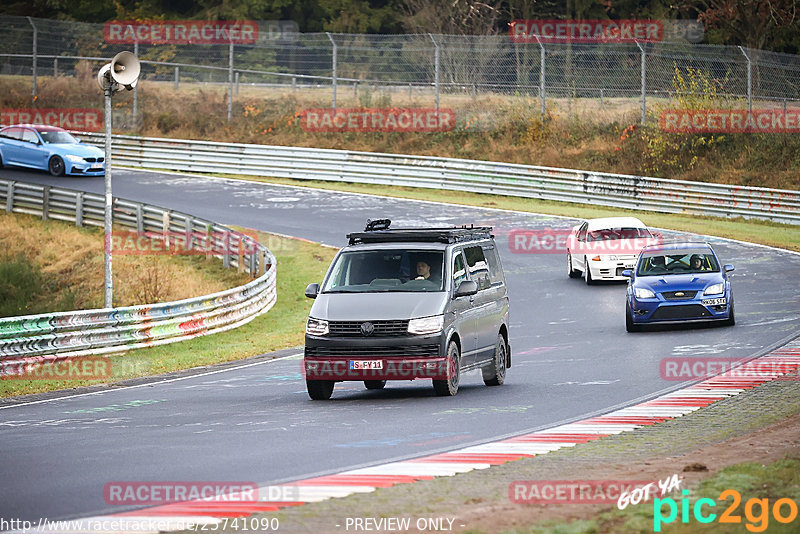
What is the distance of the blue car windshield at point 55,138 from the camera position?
4397 cm

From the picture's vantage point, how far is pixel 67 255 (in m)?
35.6

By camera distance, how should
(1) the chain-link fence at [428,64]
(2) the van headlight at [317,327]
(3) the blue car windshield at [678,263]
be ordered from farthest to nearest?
(1) the chain-link fence at [428,64], (3) the blue car windshield at [678,263], (2) the van headlight at [317,327]

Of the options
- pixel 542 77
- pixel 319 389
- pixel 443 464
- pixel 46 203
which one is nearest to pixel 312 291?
pixel 319 389

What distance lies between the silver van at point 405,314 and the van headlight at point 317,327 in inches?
0.5

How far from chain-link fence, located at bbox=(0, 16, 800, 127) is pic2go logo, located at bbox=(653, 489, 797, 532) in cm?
3544

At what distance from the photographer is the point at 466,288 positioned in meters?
15.3

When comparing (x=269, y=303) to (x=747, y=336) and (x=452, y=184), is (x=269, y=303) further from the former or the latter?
(x=452, y=184)

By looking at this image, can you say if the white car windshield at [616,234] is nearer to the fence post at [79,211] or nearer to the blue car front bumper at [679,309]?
the blue car front bumper at [679,309]

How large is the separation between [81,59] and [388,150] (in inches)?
600

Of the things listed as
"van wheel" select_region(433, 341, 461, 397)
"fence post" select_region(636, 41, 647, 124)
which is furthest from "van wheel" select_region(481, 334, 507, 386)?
"fence post" select_region(636, 41, 647, 124)

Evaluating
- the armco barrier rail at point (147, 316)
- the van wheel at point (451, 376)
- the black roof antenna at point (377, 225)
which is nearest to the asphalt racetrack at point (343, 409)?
the van wheel at point (451, 376)

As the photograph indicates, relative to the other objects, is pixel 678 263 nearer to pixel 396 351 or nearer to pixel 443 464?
pixel 396 351

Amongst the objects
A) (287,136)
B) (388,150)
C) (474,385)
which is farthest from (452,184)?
(474,385)

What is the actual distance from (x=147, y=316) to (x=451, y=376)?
30.3ft
